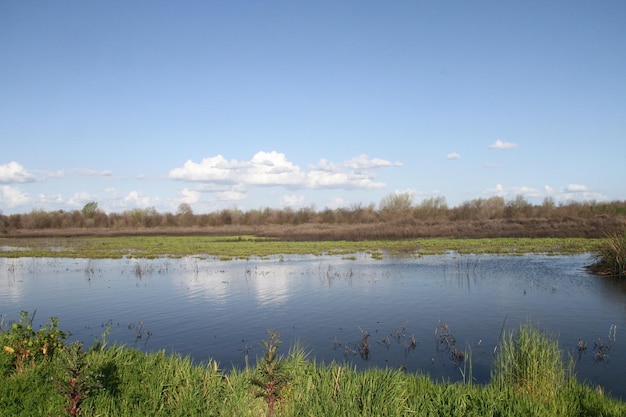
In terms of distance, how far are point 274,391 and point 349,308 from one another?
1197 cm

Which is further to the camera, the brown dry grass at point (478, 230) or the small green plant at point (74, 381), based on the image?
the brown dry grass at point (478, 230)

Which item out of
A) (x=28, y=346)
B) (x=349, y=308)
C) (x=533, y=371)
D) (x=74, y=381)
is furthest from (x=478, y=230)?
(x=74, y=381)

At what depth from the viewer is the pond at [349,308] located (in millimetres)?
13758

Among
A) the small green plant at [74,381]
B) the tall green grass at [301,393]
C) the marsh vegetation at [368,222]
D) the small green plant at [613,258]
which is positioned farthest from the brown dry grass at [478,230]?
the small green plant at [74,381]

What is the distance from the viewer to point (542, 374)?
31.6 feet

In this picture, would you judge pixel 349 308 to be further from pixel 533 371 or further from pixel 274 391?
pixel 274 391

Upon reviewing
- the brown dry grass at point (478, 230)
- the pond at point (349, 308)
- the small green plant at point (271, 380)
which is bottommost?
the pond at point (349, 308)

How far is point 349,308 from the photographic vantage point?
1970 centimetres

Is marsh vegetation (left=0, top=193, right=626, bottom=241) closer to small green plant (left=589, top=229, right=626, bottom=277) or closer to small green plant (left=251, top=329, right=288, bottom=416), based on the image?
small green plant (left=589, top=229, right=626, bottom=277)

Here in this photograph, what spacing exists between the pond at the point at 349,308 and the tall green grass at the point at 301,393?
2.04 metres

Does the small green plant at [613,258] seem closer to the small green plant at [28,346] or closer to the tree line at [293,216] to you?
the small green plant at [28,346]

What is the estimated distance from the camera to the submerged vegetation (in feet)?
25.9

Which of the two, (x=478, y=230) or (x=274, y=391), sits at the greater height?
(x=478, y=230)

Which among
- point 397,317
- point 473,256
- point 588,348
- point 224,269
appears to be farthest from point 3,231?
point 588,348
